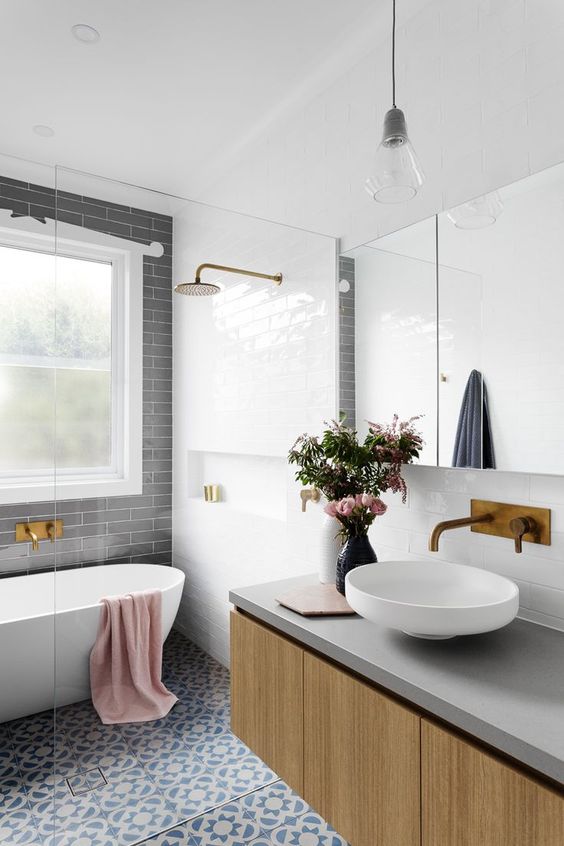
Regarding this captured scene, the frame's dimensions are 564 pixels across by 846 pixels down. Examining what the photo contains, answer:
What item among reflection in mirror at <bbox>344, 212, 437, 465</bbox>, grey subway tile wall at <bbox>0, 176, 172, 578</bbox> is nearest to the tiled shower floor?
grey subway tile wall at <bbox>0, 176, 172, 578</bbox>

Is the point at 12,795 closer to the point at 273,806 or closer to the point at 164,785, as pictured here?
the point at 164,785

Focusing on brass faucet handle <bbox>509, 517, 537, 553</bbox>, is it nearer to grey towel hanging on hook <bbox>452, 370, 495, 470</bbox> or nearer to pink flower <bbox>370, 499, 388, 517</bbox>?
grey towel hanging on hook <bbox>452, 370, 495, 470</bbox>

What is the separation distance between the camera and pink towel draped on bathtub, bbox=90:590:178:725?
1.90 metres

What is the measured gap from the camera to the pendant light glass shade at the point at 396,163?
4.91ft

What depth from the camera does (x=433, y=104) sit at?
1908mm

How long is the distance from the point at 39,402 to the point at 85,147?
1.56 m

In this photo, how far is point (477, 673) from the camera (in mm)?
1243

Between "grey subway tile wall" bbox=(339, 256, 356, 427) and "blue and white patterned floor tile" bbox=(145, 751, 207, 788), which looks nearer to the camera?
"blue and white patterned floor tile" bbox=(145, 751, 207, 788)

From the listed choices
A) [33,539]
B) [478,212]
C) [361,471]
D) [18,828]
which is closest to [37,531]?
[33,539]

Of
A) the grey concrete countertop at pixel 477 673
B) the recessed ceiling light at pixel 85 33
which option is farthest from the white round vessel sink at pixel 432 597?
the recessed ceiling light at pixel 85 33

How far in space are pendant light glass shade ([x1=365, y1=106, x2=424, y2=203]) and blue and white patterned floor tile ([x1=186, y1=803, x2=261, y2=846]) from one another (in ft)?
7.11

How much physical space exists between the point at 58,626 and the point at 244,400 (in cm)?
111

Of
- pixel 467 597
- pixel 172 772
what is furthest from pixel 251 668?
pixel 467 597

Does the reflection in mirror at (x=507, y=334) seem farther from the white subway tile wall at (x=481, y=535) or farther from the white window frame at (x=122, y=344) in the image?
the white window frame at (x=122, y=344)
